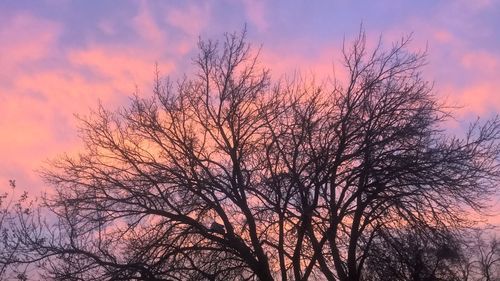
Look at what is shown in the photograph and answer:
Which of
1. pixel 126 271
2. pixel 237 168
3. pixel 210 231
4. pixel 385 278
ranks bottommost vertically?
pixel 385 278

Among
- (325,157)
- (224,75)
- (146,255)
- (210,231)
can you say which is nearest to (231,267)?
(210,231)

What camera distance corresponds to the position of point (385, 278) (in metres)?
16.5

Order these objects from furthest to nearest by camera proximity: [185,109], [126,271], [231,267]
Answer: [185,109] → [231,267] → [126,271]

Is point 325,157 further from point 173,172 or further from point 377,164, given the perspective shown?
point 173,172

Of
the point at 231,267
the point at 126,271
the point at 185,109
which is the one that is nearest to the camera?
the point at 126,271

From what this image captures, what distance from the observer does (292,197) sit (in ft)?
57.7

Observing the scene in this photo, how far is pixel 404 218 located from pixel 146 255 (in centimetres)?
701

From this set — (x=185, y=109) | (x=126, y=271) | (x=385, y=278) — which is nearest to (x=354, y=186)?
(x=385, y=278)

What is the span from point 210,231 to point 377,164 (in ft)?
16.3

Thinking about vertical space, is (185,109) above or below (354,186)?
above

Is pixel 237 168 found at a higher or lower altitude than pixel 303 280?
higher

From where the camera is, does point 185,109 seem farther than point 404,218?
Yes

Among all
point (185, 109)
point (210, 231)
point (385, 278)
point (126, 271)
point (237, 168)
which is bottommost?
point (385, 278)

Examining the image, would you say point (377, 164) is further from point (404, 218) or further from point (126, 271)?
point (126, 271)
